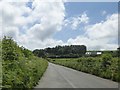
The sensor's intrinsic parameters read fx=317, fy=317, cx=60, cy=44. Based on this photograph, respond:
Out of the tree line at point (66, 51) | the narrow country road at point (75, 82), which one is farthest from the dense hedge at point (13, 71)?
the tree line at point (66, 51)

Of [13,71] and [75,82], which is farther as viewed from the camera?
[75,82]

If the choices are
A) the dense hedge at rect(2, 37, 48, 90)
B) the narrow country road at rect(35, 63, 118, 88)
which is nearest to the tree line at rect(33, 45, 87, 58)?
the narrow country road at rect(35, 63, 118, 88)

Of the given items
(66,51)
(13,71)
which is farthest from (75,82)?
(66,51)

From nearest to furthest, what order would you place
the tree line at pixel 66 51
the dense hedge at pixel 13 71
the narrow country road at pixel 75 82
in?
the dense hedge at pixel 13 71
the narrow country road at pixel 75 82
the tree line at pixel 66 51

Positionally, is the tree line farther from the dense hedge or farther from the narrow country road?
the dense hedge

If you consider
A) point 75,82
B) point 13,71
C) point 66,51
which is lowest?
point 75,82

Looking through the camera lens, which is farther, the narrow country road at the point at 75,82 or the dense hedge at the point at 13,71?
the narrow country road at the point at 75,82

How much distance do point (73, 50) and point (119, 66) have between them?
5533 inches

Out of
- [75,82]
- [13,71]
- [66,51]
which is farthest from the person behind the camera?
[66,51]

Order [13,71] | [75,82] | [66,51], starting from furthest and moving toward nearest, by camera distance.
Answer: [66,51] → [75,82] → [13,71]

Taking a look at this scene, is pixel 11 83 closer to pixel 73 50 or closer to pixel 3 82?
pixel 3 82

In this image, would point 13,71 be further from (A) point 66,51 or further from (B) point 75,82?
(A) point 66,51

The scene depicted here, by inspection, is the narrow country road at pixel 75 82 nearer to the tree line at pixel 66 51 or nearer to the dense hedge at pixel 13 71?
the dense hedge at pixel 13 71

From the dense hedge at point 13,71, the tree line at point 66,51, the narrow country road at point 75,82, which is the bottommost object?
the narrow country road at point 75,82
